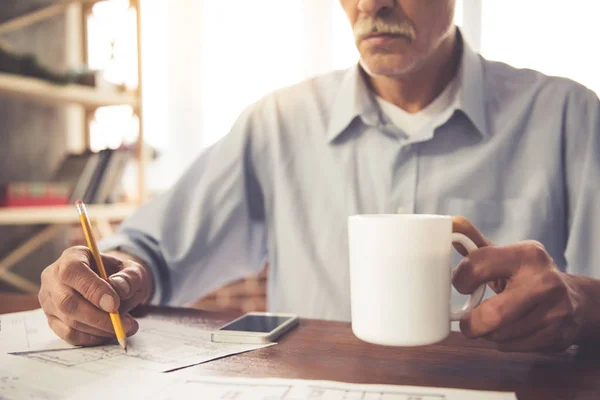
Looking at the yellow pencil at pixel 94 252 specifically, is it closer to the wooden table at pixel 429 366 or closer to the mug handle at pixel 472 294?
the wooden table at pixel 429 366

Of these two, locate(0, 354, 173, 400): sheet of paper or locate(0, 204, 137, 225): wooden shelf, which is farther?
locate(0, 204, 137, 225): wooden shelf

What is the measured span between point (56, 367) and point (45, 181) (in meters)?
1.59

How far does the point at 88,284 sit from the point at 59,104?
1.60 metres

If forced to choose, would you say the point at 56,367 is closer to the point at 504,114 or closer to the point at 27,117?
the point at 504,114

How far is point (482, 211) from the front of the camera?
85cm

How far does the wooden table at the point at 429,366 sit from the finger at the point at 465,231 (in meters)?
0.10

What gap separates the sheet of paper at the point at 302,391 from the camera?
386 mm

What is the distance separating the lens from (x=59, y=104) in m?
1.92

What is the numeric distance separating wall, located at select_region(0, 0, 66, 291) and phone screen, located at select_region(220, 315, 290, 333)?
1289mm

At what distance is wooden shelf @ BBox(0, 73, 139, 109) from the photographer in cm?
159

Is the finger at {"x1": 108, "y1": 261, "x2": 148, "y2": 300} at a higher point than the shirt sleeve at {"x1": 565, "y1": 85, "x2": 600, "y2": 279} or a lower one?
lower

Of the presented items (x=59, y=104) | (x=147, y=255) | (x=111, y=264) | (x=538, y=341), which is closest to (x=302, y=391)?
(x=538, y=341)

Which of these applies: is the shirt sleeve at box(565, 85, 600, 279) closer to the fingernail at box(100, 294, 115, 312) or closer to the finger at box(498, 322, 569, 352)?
the finger at box(498, 322, 569, 352)

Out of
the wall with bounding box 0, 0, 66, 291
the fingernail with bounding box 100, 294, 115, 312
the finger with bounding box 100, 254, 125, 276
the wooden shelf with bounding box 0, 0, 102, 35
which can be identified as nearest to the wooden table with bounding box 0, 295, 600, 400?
the fingernail with bounding box 100, 294, 115, 312
